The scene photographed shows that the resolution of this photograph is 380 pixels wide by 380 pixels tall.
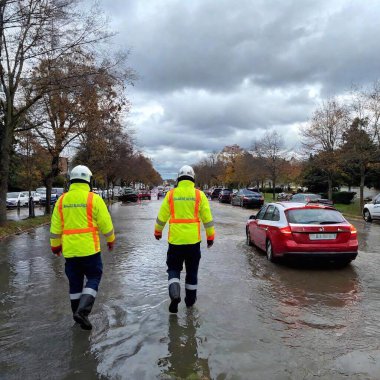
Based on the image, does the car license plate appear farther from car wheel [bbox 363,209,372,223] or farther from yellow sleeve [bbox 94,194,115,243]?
car wheel [bbox 363,209,372,223]

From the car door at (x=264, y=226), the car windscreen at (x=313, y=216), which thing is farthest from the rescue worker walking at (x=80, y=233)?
the car door at (x=264, y=226)

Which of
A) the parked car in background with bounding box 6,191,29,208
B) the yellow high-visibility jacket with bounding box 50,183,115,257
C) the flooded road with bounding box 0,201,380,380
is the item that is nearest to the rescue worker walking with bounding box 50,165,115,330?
the yellow high-visibility jacket with bounding box 50,183,115,257

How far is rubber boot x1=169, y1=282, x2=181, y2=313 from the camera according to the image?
18.5 feet

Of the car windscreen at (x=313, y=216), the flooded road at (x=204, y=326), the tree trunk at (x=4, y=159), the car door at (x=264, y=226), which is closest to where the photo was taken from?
the flooded road at (x=204, y=326)

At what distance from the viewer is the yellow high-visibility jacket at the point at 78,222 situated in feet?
16.8

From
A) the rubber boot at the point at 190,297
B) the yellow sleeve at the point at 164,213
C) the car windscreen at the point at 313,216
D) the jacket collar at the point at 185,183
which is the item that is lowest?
the rubber boot at the point at 190,297

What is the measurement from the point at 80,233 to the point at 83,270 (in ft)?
1.52

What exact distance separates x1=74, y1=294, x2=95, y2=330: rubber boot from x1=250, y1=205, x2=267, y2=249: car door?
21.4 feet

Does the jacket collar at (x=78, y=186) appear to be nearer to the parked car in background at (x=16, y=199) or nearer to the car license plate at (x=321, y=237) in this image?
the car license plate at (x=321, y=237)

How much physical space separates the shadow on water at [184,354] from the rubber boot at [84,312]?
3.11ft

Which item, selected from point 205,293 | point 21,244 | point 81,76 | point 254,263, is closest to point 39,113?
point 81,76

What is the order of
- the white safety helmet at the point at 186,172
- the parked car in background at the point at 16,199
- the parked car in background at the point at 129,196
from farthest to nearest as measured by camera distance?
the parked car in background at the point at 129,196
the parked car in background at the point at 16,199
the white safety helmet at the point at 186,172

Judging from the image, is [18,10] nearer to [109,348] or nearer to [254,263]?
[254,263]

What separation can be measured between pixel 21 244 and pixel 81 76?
21.8 feet
